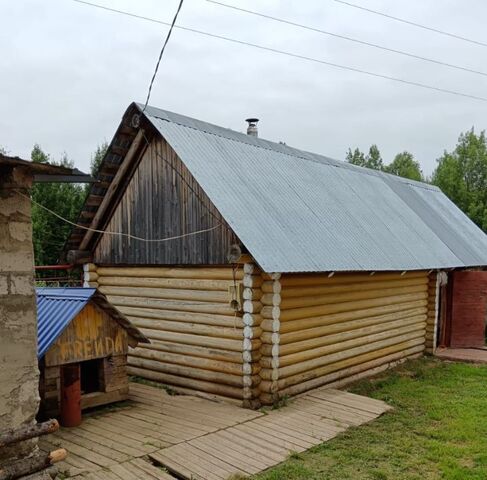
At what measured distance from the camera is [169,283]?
981cm

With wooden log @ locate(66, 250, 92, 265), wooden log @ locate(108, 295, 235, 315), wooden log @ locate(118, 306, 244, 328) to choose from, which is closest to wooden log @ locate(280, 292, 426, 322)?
wooden log @ locate(118, 306, 244, 328)

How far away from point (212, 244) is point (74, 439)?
3.64 meters

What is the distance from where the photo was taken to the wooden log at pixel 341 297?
348 inches

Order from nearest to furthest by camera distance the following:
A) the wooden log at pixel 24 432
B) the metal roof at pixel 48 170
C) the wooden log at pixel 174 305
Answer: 1. the metal roof at pixel 48 170
2. the wooden log at pixel 24 432
3. the wooden log at pixel 174 305

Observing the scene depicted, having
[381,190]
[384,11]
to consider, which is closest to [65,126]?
[381,190]

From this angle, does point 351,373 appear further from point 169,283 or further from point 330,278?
point 169,283

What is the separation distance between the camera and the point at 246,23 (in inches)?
362

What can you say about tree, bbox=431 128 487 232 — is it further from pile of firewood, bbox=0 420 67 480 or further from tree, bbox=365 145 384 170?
pile of firewood, bbox=0 420 67 480

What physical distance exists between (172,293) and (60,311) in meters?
2.38

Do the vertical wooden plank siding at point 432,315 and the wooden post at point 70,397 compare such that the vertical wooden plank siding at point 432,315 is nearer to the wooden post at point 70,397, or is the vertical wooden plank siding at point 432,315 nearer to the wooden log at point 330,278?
the wooden log at point 330,278

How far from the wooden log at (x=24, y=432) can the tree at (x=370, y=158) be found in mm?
44368

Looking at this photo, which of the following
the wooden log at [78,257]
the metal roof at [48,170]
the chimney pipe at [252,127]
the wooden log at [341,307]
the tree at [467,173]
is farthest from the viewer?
the tree at [467,173]

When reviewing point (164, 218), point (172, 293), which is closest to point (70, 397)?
point (172, 293)

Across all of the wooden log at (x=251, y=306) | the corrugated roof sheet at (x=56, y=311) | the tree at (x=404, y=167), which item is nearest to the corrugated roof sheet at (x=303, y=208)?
the wooden log at (x=251, y=306)
